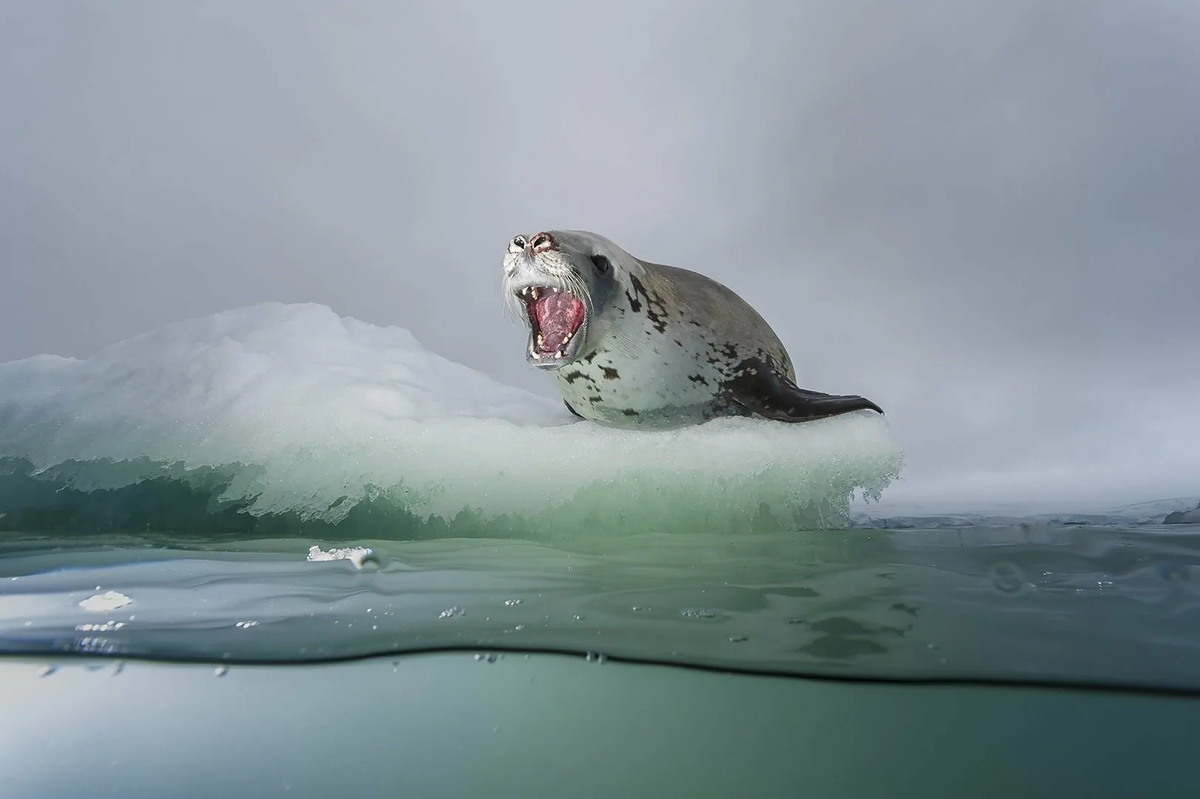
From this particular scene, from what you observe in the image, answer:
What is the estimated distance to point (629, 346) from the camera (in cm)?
333

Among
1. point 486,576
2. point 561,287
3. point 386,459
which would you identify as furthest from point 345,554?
point 561,287

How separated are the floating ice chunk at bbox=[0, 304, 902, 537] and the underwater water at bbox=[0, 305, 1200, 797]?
14 mm

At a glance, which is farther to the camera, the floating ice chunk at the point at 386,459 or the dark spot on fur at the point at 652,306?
the dark spot on fur at the point at 652,306

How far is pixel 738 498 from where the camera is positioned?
2.84 metres

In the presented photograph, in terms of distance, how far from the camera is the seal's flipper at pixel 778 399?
328 cm

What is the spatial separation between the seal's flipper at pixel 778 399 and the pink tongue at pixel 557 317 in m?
0.93

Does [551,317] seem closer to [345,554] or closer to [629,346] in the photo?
[629,346]

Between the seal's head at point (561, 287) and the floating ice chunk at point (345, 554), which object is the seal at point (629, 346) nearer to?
the seal's head at point (561, 287)

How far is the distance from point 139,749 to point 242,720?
0.16 metres

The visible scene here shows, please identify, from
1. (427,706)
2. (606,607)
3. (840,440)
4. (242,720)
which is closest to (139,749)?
(242,720)

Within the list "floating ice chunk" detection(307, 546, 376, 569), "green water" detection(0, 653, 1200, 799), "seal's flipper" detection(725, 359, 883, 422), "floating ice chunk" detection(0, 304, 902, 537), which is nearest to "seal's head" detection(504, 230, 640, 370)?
"floating ice chunk" detection(0, 304, 902, 537)

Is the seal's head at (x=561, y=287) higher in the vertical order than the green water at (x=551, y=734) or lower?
higher

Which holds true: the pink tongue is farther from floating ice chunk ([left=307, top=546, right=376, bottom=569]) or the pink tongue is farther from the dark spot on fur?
floating ice chunk ([left=307, top=546, right=376, bottom=569])

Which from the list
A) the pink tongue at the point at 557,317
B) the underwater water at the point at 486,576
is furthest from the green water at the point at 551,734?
the pink tongue at the point at 557,317
